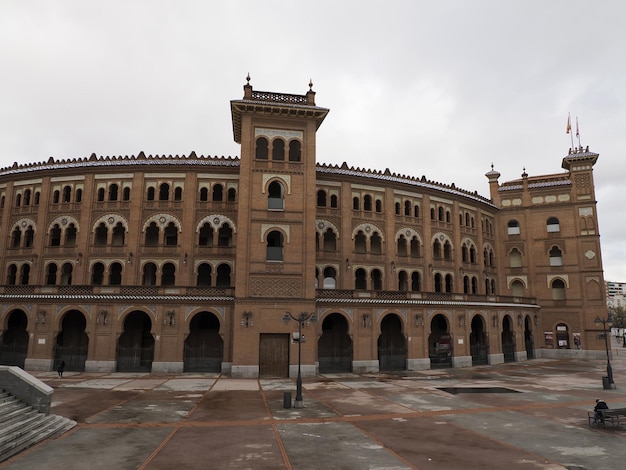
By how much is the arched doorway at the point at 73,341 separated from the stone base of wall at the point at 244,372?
13416 millimetres

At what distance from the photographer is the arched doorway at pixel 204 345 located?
114 feet

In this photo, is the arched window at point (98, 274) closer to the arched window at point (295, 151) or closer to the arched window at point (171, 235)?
the arched window at point (171, 235)

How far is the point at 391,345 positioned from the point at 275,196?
17516 millimetres

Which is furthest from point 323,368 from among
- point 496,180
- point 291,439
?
point 496,180

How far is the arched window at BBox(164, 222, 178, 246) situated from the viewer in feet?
128

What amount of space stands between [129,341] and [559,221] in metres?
48.3

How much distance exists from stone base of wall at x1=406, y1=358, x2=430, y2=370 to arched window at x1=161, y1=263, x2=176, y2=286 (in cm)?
2167

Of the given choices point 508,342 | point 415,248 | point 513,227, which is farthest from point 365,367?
point 513,227

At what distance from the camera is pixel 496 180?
178ft

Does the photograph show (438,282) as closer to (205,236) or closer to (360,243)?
(360,243)

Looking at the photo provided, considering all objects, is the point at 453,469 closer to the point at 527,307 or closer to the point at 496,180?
the point at 527,307

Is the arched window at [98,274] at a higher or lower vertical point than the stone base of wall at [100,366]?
higher

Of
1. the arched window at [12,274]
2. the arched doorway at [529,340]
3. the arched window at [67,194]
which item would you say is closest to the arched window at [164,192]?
the arched window at [67,194]

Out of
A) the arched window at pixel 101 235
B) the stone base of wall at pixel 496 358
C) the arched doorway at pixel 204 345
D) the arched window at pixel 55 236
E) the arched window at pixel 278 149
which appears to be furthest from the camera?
the stone base of wall at pixel 496 358
